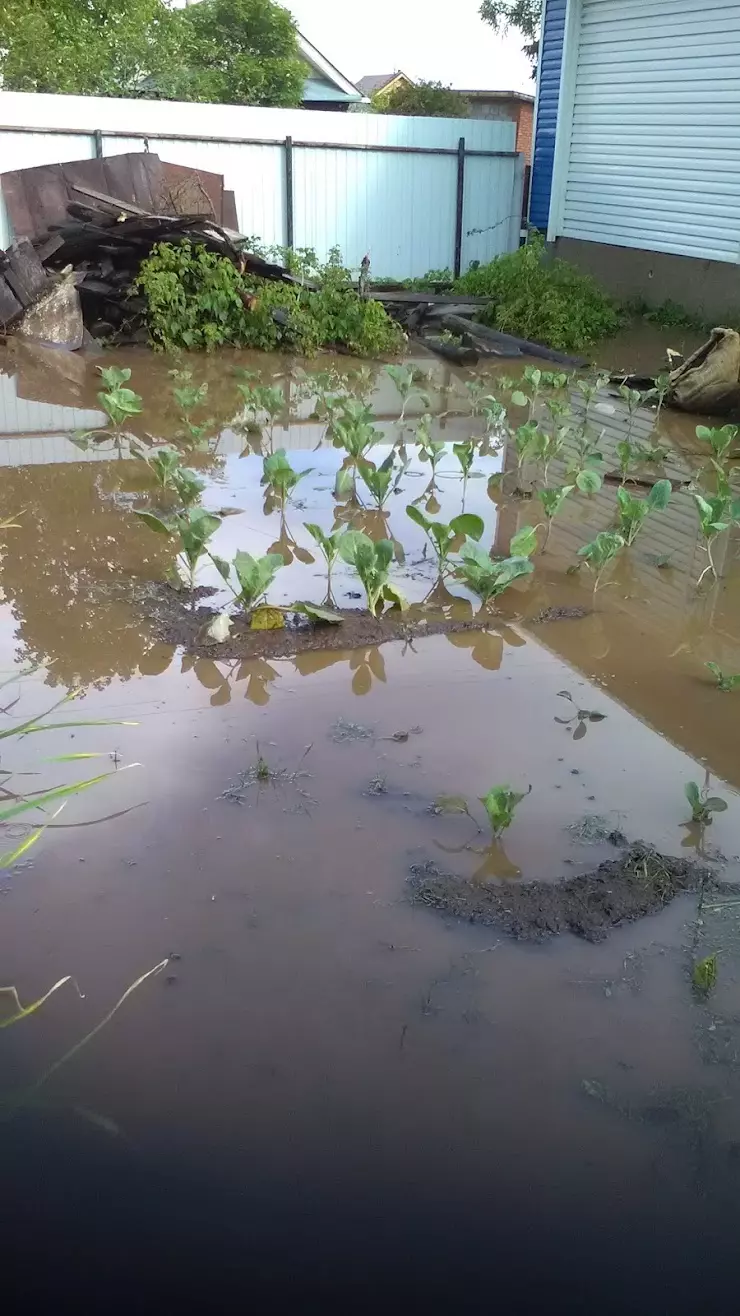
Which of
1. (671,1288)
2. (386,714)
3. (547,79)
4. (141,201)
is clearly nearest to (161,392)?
(141,201)

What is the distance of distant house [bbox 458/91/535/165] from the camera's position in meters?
31.1

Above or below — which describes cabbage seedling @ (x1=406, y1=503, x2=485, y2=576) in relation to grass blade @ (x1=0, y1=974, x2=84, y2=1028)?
above

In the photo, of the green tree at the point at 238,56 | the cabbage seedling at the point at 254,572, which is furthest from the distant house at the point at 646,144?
the green tree at the point at 238,56

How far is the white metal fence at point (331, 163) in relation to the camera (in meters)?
13.6

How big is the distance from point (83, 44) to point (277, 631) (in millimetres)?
26458

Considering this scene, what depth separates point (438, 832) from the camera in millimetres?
2969

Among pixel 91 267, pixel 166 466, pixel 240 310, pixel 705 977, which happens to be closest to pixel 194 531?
pixel 166 466

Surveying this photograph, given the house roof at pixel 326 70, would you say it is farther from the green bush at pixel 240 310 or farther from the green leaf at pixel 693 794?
the green leaf at pixel 693 794

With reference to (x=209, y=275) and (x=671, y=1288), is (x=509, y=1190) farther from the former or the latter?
(x=209, y=275)

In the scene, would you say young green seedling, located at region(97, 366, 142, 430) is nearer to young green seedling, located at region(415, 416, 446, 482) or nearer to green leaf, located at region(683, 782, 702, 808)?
young green seedling, located at region(415, 416, 446, 482)

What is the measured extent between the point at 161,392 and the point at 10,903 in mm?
6935

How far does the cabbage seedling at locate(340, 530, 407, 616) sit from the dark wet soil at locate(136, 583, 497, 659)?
76 mm

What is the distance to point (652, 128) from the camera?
1209 centimetres

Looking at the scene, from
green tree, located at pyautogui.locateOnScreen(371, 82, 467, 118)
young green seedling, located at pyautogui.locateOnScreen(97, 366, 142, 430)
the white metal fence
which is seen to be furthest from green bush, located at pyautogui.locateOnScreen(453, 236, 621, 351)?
green tree, located at pyautogui.locateOnScreen(371, 82, 467, 118)
